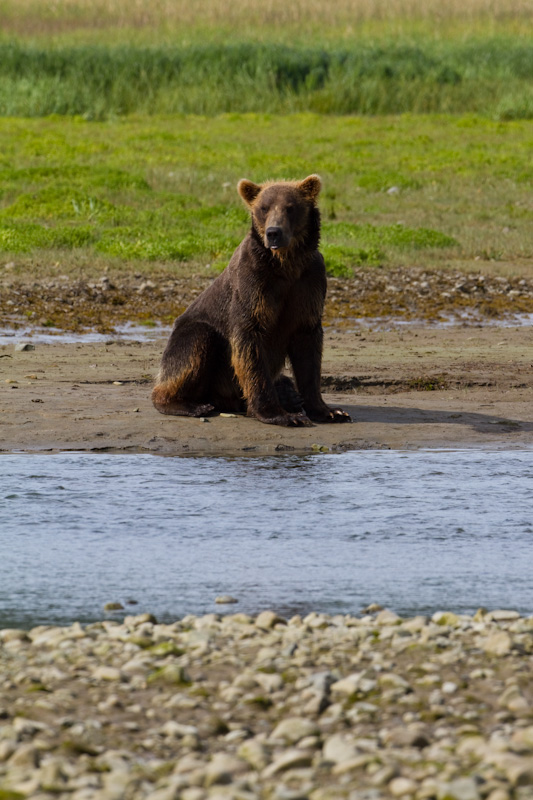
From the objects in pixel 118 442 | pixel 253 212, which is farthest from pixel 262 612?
pixel 253 212

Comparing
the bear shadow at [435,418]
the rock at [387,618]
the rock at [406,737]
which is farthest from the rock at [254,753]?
the bear shadow at [435,418]

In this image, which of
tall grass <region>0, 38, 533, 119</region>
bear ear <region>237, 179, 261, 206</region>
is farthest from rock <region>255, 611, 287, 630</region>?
tall grass <region>0, 38, 533, 119</region>

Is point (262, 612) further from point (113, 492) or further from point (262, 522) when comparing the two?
point (113, 492)

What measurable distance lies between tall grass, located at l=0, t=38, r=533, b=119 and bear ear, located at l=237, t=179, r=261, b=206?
1937 centimetres

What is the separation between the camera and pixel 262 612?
4.37 m

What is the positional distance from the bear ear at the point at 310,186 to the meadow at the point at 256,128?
18.8 ft

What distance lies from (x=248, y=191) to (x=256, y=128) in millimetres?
16983

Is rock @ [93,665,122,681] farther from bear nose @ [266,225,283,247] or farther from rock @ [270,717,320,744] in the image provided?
bear nose @ [266,225,283,247]

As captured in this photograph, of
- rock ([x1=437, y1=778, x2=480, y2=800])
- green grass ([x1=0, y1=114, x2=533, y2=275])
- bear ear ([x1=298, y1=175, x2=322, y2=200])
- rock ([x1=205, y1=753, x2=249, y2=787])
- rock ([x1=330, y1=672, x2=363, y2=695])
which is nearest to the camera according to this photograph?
rock ([x1=437, y1=778, x2=480, y2=800])

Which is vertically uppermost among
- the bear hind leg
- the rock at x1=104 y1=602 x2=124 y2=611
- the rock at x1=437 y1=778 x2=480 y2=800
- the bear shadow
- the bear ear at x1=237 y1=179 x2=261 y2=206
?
the bear ear at x1=237 y1=179 x2=261 y2=206

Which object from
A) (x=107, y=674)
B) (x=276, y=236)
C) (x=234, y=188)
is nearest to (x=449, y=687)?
(x=107, y=674)

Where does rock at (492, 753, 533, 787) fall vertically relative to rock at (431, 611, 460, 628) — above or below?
above

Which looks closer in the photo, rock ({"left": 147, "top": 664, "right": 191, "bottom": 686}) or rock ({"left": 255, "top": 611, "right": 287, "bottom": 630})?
rock ({"left": 147, "top": 664, "right": 191, "bottom": 686})

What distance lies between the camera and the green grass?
1442 centimetres
